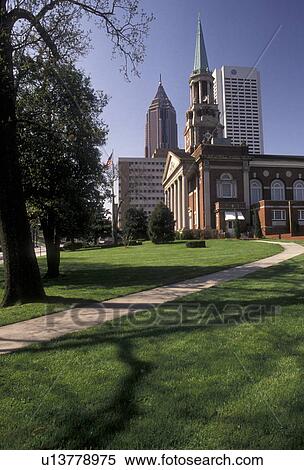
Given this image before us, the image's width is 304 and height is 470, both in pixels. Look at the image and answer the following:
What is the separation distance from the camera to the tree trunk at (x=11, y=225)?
10.2 metres

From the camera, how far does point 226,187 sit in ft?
239

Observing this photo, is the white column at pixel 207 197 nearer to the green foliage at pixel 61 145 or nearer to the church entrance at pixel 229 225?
the church entrance at pixel 229 225

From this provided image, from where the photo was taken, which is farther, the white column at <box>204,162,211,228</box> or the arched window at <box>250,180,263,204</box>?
the arched window at <box>250,180,263,204</box>

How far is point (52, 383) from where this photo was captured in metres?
4.47

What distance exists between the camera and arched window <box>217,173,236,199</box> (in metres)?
72.6

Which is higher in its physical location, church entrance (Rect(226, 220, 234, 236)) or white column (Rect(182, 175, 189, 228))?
white column (Rect(182, 175, 189, 228))

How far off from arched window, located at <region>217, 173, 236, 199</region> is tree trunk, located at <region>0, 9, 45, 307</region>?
64223 mm

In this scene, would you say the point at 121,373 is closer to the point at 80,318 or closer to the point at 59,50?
the point at 80,318

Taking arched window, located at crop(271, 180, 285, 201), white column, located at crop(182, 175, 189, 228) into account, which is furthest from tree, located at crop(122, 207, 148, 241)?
arched window, located at crop(271, 180, 285, 201)

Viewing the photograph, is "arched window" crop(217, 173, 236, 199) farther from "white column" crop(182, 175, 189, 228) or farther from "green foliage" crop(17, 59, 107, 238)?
"green foliage" crop(17, 59, 107, 238)
